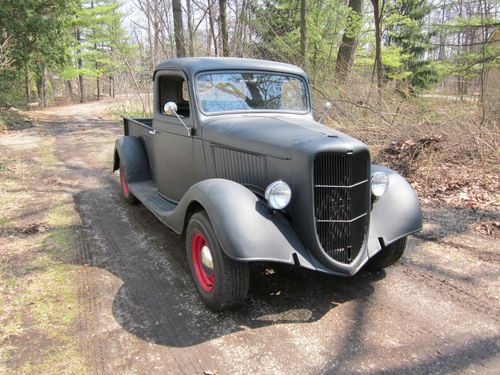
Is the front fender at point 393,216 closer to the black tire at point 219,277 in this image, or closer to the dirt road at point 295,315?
the dirt road at point 295,315

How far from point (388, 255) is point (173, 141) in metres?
2.44

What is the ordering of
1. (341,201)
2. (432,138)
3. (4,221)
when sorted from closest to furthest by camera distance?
(341,201) → (4,221) → (432,138)

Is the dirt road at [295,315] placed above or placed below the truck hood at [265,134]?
below

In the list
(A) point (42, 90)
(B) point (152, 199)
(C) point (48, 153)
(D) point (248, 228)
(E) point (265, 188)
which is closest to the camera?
(D) point (248, 228)

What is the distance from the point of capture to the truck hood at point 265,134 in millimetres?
2951

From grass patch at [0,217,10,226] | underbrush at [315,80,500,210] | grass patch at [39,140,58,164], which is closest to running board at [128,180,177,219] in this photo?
grass patch at [0,217,10,226]

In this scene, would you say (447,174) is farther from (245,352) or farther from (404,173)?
(245,352)

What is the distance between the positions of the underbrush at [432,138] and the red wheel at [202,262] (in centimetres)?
372

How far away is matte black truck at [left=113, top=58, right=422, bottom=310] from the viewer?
8.96 ft

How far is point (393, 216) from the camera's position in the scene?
3.16 meters

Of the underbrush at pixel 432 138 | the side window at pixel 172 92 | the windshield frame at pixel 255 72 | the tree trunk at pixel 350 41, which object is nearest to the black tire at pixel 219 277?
the windshield frame at pixel 255 72

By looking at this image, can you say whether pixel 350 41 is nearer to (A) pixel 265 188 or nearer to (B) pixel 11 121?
(A) pixel 265 188

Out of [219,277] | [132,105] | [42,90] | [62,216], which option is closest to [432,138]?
[219,277]

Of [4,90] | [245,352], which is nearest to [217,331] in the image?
[245,352]
